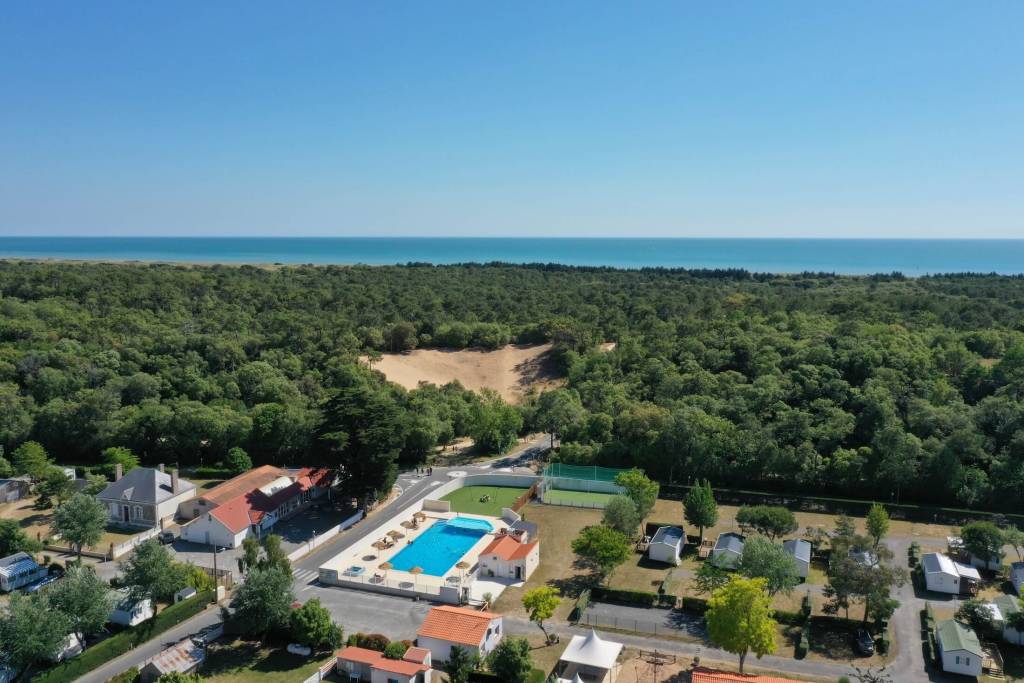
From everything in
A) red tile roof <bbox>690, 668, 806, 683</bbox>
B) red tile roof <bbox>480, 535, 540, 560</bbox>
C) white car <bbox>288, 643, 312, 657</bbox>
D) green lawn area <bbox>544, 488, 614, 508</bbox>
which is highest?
red tile roof <bbox>690, 668, 806, 683</bbox>

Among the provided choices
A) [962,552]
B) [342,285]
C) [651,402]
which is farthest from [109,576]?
[342,285]

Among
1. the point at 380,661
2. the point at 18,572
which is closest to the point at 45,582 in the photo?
the point at 18,572

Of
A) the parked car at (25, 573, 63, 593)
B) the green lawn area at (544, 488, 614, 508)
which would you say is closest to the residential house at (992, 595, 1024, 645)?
the green lawn area at (544, 488, 614, 508)

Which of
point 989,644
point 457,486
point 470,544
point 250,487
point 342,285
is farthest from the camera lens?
point 342,285

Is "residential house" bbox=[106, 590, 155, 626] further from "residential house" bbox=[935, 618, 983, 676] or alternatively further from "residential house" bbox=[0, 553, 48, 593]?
"residential house" bbox=[935, 618, 983, 676]

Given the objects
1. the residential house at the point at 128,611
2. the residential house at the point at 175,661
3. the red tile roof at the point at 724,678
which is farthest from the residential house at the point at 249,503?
the red tile roof at the point at 724,678

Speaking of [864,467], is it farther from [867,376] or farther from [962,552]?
[867,376]

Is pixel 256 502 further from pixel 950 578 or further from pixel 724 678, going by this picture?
pixel 950 578
